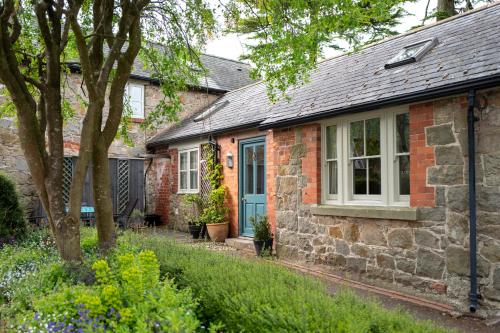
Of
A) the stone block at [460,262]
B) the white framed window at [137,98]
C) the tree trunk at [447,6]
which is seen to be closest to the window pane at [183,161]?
the white framed window at [137,98]

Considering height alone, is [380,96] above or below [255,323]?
above

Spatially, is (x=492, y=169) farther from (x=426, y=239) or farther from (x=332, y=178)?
(x=332, y=178)

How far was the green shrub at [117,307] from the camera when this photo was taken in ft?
9.64

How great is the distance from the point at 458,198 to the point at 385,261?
5.00 feet

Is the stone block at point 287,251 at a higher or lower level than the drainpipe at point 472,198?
lower

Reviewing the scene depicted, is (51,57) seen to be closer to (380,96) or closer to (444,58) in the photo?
(380,96)

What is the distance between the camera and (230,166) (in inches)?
443

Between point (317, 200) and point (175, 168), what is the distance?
725 cm

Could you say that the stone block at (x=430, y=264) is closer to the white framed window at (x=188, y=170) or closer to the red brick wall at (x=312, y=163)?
the red brick wall at (x=312, y=163)

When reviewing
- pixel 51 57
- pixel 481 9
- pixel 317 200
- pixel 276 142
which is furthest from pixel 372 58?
pixel 51 57

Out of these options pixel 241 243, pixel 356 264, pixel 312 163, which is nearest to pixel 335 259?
pixel 356 264

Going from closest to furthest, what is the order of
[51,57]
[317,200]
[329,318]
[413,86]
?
[329,318] < [51,57] < [413,86] < [317,200]

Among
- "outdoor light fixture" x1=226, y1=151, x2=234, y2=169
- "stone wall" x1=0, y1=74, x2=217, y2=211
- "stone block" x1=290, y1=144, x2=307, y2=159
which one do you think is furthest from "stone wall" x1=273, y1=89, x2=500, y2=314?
"stone wall" x1=0, y1=74, x2=217, y2=211

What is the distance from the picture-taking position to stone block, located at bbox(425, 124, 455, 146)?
5605mm
